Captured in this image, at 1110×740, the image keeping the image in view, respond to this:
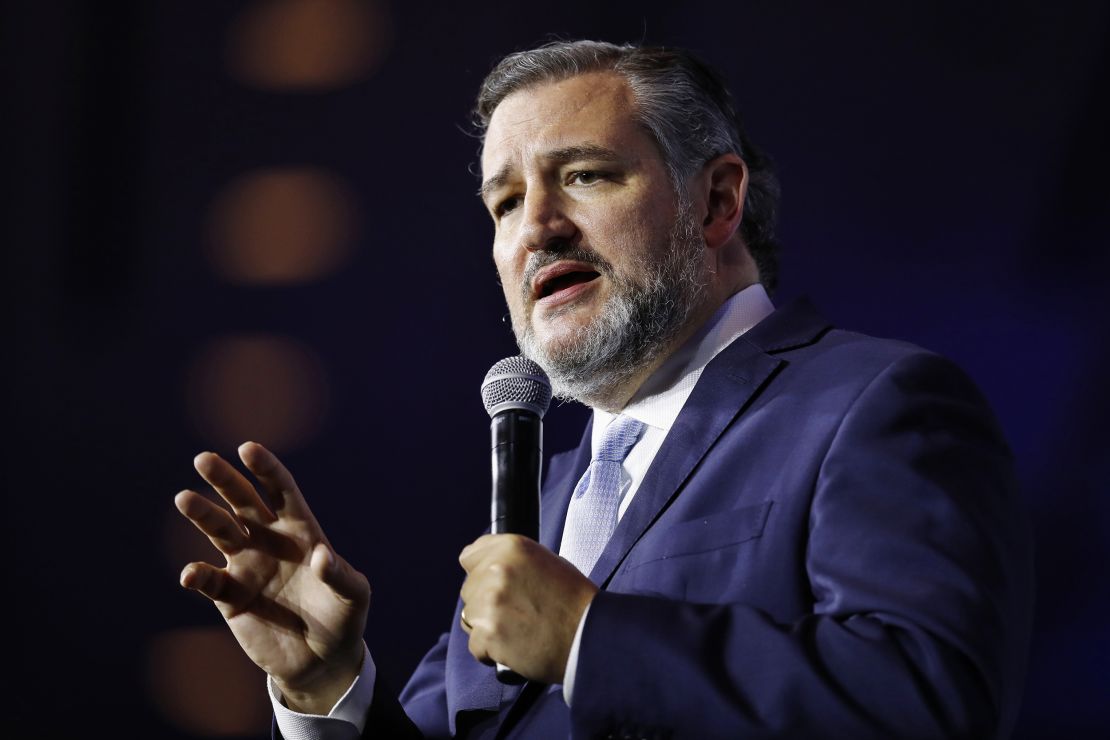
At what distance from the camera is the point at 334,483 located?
275 centimetres

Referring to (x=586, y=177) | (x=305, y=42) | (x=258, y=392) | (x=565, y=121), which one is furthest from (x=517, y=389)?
(x=305, y=42)

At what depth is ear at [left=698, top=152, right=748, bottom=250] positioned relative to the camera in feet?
7.32

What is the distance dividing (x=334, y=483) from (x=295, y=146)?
2.81 ft

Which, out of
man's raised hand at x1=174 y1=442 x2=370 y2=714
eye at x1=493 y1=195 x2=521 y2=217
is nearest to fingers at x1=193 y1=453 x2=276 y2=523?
man's raised hand at x1=174 y1=442 x2=370 y2=714

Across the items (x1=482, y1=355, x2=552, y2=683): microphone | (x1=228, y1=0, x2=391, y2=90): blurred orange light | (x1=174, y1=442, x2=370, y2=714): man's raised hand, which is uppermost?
(x1=228, y1=0, x2=391, y2=90): blurred orange light

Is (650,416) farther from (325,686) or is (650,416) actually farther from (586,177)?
(325,686)

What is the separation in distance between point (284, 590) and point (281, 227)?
1.22 m

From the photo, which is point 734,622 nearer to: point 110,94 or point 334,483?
point 334,483

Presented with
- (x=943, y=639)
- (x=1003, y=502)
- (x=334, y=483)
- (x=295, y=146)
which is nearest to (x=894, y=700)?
(x=943, y=639)

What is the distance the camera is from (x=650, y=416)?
1.95 m

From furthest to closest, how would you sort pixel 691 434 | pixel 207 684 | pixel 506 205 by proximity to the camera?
pixel 207 684, pixel 506 205, pixel 691 434

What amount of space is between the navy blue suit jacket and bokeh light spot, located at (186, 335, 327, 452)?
109cm

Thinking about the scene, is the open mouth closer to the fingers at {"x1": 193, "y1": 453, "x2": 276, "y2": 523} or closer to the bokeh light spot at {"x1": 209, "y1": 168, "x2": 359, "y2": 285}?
the fingers at {"x1": 193, "y1": 453, "x2": 276, "y2": 523}

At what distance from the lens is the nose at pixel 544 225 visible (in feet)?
6.55
